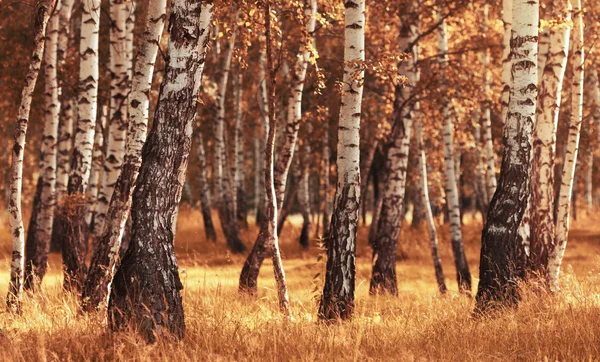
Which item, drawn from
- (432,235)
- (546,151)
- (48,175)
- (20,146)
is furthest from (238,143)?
(20,146)

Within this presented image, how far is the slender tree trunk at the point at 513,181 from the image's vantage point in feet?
26.8

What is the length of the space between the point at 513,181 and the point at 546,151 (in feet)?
7.78

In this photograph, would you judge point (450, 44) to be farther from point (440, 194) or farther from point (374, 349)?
point (374, 349)

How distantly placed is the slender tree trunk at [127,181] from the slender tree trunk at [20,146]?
0.81 metres

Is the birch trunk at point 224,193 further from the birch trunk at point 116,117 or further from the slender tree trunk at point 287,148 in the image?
the birch trunk at point 116,117

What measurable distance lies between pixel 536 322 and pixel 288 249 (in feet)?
50.0

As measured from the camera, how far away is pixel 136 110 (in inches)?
343

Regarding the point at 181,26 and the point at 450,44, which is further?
the point at 450,44

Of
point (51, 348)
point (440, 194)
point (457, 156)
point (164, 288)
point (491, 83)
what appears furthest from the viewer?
point (457, 156)

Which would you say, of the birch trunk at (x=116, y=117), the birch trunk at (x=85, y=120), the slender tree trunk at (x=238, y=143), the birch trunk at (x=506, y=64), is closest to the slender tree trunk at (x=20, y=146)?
the birch trunk at (x=116, y=117)

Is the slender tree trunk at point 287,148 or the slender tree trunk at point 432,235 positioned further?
the slender tree trunk at point 432,235

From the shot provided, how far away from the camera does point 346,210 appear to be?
8.45m

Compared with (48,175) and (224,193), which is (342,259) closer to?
(48,175)

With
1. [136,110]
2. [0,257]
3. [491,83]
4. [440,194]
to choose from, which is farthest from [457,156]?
[136,110]
